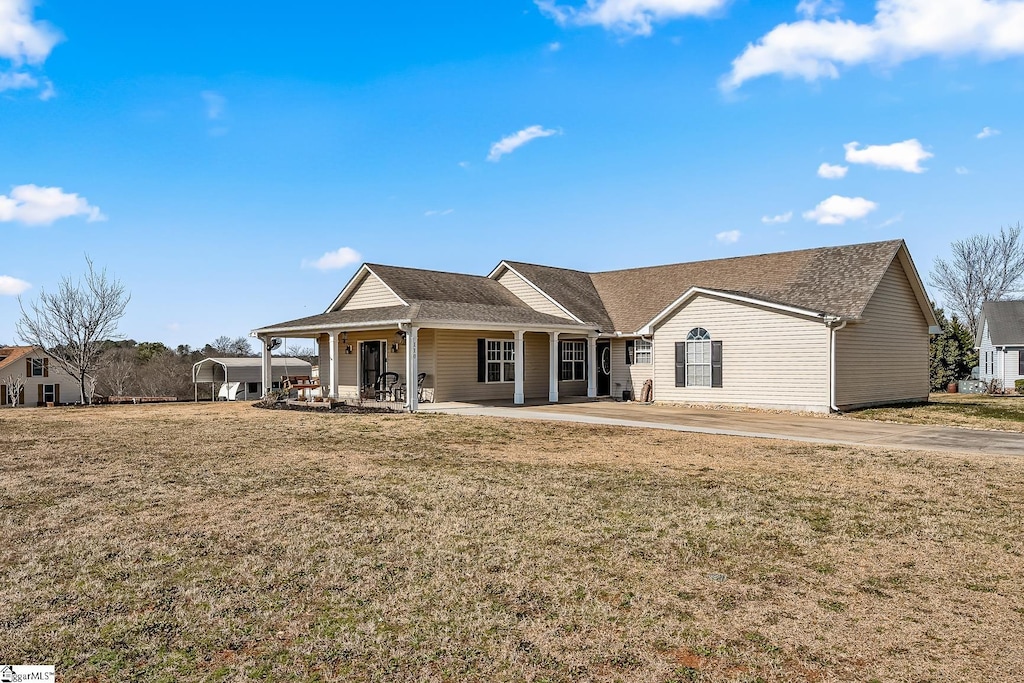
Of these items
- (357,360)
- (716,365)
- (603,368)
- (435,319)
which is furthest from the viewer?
(603,368)

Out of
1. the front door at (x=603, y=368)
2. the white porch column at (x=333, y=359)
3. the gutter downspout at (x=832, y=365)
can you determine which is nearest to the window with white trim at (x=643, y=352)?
the front door at (x=603, y=368)

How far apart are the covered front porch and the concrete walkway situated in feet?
4.25

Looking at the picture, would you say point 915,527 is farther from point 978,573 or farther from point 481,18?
point 481,18

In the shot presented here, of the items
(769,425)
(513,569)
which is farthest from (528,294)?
(513,569)

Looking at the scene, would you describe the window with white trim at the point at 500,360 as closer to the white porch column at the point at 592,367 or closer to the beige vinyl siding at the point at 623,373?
the white porch column at the point at 592,367

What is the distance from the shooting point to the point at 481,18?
55.5 feet

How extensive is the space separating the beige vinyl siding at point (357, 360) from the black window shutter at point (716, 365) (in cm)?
854

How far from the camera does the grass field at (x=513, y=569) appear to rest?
399cm

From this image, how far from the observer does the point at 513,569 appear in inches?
219

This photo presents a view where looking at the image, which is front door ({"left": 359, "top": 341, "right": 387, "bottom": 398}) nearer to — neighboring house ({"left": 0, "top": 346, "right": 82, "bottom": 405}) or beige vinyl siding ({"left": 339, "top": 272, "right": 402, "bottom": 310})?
Result: beige vinyl siding ({"left": 339, "top": 272, "right": 402, "bottom": 310})

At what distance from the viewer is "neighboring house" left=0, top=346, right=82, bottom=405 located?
50.5 meters

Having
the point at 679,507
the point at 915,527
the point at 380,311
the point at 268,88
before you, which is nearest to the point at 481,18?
the point at 268,88

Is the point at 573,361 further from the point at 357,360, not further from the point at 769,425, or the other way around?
the point at 769,425

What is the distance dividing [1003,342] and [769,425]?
A: 95.4 ft
